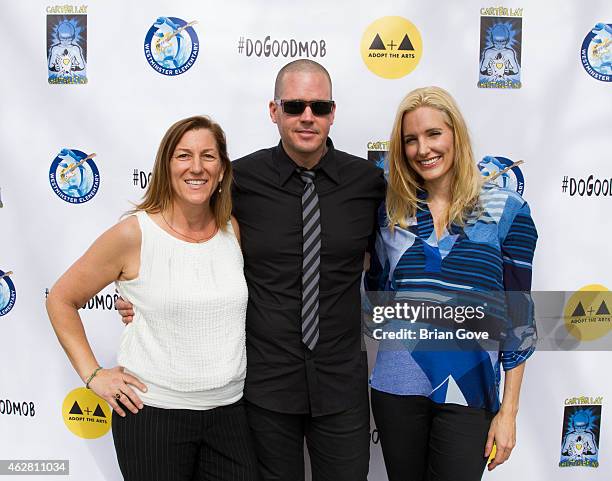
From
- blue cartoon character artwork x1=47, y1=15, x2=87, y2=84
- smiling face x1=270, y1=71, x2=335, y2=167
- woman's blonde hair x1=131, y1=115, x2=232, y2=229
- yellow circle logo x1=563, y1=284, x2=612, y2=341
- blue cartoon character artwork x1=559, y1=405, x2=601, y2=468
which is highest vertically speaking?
blue cartoon character artwork x1=47, y1=15, x2=87, y2=84

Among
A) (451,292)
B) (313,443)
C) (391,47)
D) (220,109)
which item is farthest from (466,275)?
(220,109)

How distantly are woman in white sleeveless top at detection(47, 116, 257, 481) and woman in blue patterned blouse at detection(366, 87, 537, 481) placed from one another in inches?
17.8

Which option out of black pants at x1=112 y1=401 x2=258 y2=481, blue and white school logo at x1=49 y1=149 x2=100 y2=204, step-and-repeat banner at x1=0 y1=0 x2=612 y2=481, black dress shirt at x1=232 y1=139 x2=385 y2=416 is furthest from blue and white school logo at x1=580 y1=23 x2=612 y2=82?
blue and white school logo at x1=49 y1=149 x2=100 y2=204

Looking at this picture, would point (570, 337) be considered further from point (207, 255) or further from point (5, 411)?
point (5, 411)

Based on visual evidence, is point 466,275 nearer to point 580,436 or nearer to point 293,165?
point 293,165

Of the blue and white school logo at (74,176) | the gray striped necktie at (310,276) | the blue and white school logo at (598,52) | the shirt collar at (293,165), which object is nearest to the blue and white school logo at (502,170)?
the blue and white school logo at (598,52)

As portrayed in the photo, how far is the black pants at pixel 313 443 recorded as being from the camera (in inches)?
59.5

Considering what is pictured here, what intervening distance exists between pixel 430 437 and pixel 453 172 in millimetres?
749

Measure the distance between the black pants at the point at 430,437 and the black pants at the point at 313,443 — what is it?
10 centimetres

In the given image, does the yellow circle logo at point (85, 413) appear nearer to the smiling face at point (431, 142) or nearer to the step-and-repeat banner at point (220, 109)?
the step-and-repeat banner at point (220, 109)

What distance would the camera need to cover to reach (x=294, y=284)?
58.8 inches

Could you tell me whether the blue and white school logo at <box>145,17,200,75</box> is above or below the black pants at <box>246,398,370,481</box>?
above

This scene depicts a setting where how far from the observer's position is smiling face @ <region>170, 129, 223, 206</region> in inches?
53.7

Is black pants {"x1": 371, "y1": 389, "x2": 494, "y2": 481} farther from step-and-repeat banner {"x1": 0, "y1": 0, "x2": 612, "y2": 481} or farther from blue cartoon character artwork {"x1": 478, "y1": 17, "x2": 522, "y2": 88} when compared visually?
blue cartoon character artwork {"x1": 478, "y1": 17, "x2": 522, "y2": 88}
